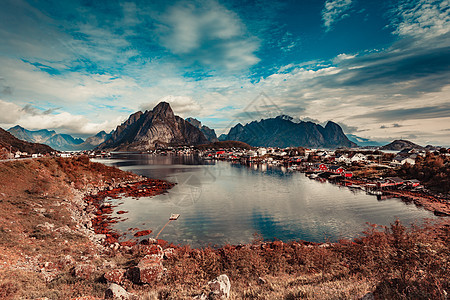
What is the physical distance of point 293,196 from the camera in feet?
113

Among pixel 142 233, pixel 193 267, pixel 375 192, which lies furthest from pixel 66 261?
pixel 375 192

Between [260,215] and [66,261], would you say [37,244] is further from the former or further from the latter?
[260,215]

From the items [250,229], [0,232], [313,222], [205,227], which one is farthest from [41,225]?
[313,222]

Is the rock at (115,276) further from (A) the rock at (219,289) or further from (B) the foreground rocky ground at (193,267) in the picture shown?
(A) the rock at (219,289)

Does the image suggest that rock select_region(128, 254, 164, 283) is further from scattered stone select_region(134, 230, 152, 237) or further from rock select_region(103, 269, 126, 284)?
scattered stone select_region(134, 230, 152, 237)

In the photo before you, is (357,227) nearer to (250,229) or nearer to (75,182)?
(250,229)

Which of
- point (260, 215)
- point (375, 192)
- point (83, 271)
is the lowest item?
point (375, 192)

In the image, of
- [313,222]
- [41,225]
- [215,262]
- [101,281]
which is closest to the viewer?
[101,281]

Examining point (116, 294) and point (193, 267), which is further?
point (193, 267)

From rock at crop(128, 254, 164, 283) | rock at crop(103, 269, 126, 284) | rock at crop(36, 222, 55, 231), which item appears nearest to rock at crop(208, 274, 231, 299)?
rock at crop(128, 254, 164, 283)

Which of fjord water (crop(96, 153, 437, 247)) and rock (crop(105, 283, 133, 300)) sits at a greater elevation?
rock (crop(105, 283, 133, 300))

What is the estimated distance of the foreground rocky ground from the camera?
625 centimetres

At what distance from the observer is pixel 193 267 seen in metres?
9.98

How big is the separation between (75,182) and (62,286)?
36079mm
